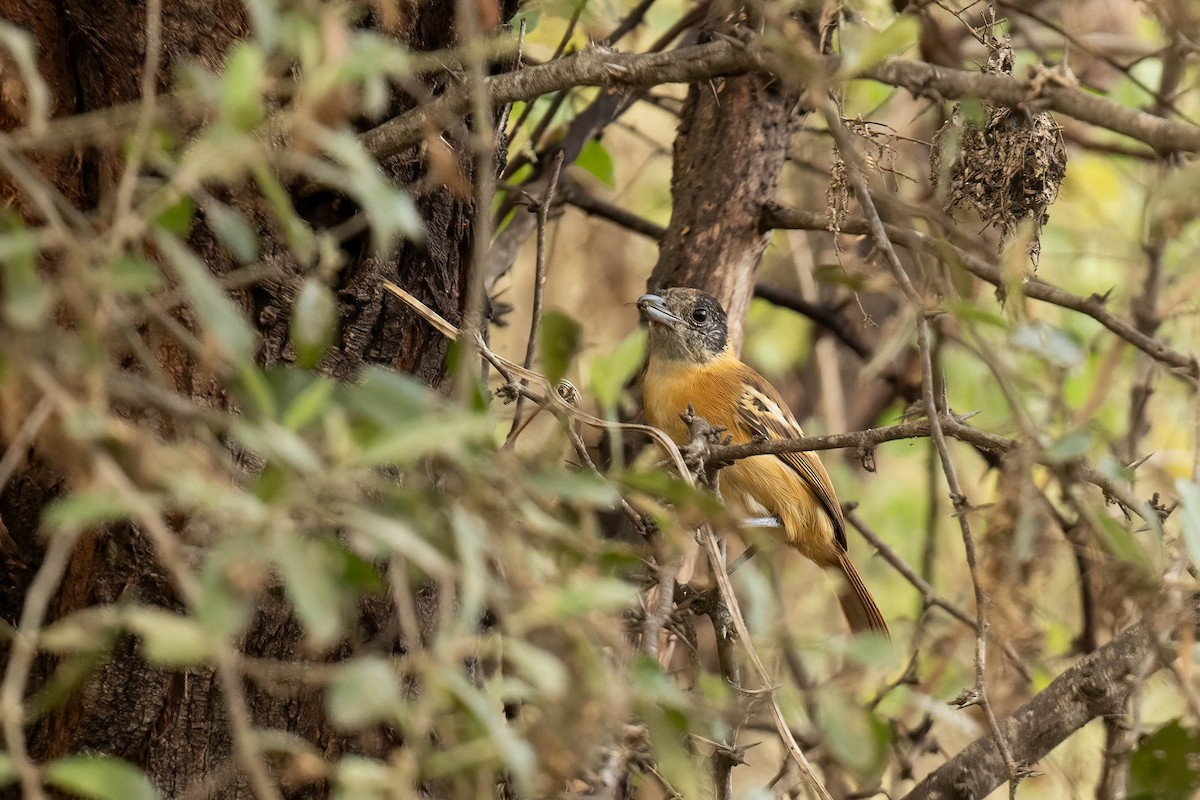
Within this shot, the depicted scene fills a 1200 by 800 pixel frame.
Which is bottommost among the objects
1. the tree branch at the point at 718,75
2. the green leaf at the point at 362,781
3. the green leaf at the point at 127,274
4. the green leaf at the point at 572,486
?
the green leaf at the point at 362,781

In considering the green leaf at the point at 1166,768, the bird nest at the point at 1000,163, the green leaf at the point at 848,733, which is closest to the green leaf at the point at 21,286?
the green leaf at the point at 848,733

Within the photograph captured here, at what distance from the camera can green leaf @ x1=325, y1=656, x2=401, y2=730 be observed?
1096mm

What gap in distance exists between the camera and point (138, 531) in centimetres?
213

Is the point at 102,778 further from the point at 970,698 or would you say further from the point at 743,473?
the point at 743,473

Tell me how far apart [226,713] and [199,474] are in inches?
48.0

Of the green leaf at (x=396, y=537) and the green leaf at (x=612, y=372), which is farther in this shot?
the green leaf at (x=612, y=372)

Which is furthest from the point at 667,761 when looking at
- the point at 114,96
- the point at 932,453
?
the point at 932,453

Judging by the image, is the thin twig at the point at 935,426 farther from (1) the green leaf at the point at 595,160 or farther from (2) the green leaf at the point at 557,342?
(1) the green leaf at the point at 595,160

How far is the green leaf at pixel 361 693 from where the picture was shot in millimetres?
1096

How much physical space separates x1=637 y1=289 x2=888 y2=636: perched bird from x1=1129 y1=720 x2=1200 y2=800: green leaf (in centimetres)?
279

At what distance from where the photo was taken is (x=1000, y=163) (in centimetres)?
266

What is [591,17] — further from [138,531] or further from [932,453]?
[932,453]

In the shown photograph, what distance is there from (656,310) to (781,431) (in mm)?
1008

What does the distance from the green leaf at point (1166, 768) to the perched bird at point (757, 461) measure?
2.79 m
